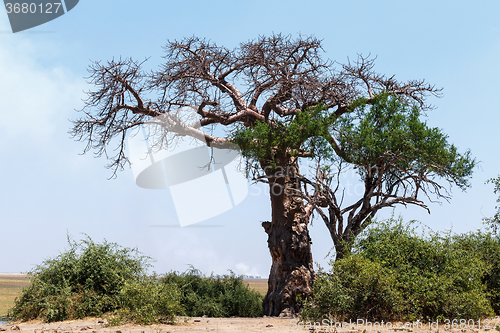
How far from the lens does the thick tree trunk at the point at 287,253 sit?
46.1 feet

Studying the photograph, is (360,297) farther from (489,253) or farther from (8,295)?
(8,295)

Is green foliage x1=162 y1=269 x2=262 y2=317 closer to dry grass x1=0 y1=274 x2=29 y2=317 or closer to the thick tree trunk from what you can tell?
the thick tree trunk

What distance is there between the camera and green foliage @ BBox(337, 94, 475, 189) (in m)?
12.5

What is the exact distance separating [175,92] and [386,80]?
838 centimetres

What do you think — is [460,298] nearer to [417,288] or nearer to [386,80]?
[417,288]

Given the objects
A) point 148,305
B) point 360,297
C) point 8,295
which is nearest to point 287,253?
point 360,297

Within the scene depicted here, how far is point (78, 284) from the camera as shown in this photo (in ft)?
37.1

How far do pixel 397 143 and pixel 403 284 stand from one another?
15.1ft

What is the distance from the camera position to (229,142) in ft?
48.9

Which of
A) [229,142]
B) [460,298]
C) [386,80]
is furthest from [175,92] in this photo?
[460,298]

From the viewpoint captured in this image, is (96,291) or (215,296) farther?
(215,296)

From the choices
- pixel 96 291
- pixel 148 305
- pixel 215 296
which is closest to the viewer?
pixel 148 305

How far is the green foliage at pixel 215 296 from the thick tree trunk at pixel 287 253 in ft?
6.41

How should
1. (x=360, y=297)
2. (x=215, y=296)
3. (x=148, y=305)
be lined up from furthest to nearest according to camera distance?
(x=215, y=296)
(x=148, y=305)
(x=360, y=297)
